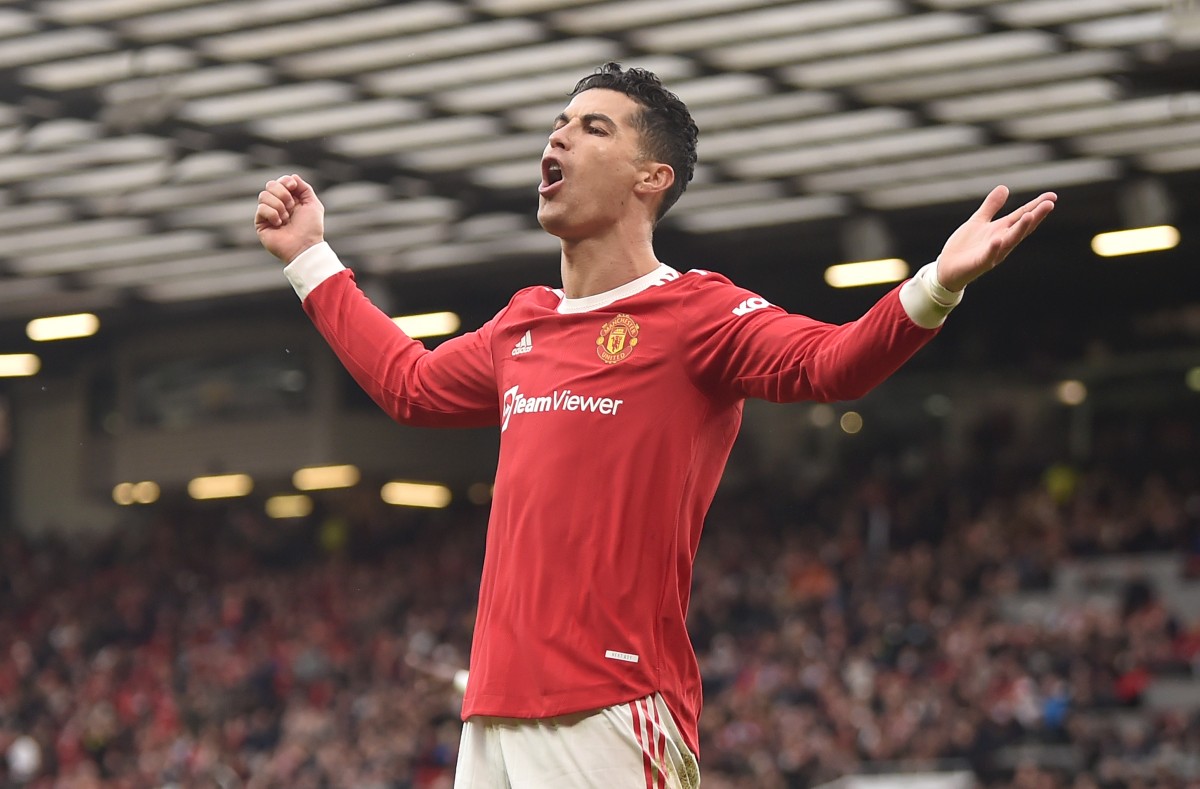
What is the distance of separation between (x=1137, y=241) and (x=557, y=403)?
2038 cm

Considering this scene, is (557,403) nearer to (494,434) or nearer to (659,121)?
(659,121)

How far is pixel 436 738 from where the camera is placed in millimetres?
22734

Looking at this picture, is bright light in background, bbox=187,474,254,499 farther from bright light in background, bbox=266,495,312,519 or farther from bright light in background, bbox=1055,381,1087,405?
bright light in background, bbox=1055,381,1087,405

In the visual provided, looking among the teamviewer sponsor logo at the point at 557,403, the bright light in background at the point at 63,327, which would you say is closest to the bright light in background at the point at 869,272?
the bright light in background at the point at 63,327

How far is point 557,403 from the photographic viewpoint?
366cm

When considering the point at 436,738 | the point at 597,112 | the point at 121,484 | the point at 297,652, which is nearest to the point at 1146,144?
the point at 436,738

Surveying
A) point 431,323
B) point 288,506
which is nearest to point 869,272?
point 431,323

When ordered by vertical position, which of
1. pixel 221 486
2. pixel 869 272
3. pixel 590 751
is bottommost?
pixel 590 751

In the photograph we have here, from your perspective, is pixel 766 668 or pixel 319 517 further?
pixel 319 517

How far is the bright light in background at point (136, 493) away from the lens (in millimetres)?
34469

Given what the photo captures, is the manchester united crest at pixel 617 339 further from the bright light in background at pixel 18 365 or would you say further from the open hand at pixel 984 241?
the bright light in background at pixel 18 365

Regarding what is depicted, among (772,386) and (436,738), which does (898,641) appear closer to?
(436,738)

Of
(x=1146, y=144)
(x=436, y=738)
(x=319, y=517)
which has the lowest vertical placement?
(x=436, y=738)

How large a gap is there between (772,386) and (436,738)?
19912mm
